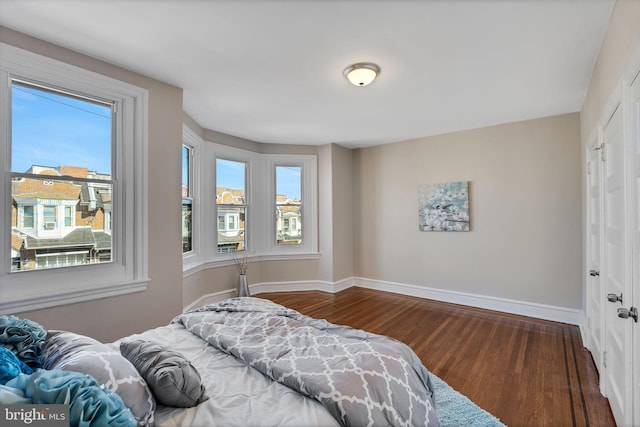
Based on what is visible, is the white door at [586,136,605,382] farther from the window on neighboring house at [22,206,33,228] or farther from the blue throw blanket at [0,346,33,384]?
the window on neighboring house at [22,206,33,228]

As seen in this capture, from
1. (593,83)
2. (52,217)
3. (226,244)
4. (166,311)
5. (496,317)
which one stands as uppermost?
(593,83)

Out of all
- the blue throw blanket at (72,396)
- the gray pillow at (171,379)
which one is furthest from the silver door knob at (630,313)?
the blue throw blanket at (72,396)

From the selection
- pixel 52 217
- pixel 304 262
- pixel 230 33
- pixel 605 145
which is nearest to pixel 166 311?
pixel 52 217

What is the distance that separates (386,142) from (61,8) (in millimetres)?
4195

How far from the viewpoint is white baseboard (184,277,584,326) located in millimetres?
3518

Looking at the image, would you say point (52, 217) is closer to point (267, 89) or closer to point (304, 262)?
point (267, 89)

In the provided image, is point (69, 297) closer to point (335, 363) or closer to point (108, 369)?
point (108, 369)

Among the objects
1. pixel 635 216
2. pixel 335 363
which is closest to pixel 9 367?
pixel 335 363

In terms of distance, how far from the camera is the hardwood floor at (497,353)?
1970mm

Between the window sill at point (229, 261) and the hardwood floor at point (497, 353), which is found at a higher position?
the window sill at point (229, 261)

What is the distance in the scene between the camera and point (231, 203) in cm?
459

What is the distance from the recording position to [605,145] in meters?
2.10

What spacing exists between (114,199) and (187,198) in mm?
1433

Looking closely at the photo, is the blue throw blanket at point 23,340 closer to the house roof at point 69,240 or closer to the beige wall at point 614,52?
the house roof at point 69,240
